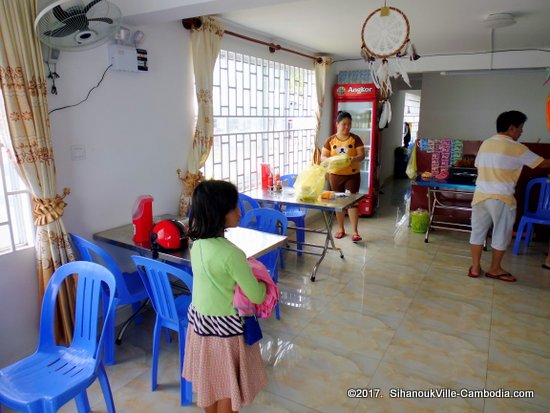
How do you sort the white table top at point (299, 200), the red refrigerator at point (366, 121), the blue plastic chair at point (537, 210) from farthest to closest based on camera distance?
the red refrigerator at point (366, 121) < the blue plastic chair at point (537, 210) < the white table top at point (299, 200)

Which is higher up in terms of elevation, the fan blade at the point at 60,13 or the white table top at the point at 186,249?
the fan blade at the point at 60,13

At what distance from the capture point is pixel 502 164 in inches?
142

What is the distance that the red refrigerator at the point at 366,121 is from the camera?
6176 mm

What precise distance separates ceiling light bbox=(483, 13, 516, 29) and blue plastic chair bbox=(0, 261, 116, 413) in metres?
3.94

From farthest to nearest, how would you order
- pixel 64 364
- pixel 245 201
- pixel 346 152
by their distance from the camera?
pixel 346 152, pixel 245 201, pixel 64 364

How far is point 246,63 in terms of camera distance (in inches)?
177

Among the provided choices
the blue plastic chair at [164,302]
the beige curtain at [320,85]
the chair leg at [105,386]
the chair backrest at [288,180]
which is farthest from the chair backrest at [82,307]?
the beige curtain at [320,85]

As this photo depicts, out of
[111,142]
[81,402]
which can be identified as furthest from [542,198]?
[81,402]

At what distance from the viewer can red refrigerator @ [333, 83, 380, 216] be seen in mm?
6176

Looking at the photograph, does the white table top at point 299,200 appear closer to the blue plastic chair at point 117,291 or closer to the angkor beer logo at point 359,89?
the blue plastic chair at point 117,291

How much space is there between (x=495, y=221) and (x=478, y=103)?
11.2 ft

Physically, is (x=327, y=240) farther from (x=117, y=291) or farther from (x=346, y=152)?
(x=117, y=291)

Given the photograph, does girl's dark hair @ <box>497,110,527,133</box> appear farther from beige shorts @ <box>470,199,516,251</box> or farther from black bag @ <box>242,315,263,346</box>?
black bag @ <box>242,315,263,346</box>

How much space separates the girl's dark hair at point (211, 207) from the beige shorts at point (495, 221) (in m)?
3.10
